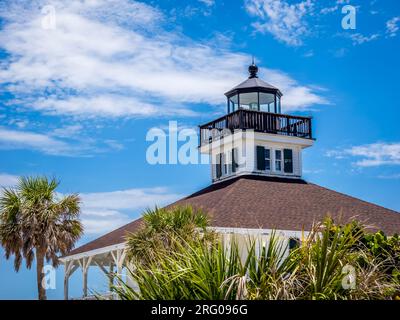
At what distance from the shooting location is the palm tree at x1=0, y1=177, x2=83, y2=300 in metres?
37.5

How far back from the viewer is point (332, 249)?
1247 centimetres

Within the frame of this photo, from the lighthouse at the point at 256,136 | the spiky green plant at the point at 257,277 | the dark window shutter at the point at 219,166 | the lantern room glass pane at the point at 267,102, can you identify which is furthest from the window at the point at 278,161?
the spiky green plant at the point at 257,277

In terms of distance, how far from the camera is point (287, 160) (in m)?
40.0

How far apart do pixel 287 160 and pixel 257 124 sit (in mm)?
2725

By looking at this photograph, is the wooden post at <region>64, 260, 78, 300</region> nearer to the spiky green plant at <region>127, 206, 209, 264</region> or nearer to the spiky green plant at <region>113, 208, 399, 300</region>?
the spiky green plant at <region>127, 206, 209, 264</region>

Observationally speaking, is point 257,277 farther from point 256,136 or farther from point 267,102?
point 267,102

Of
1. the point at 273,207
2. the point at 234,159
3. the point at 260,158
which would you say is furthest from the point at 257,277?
the point at 234,159

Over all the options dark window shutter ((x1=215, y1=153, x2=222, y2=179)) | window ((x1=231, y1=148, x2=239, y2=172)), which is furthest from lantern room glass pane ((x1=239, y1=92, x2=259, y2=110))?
dark window shutter ((x1=215, y1=153, x2=222, y2=179))

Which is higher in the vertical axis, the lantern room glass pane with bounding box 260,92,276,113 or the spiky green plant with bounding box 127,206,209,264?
the lantern room glass pane with bounding box 260,92,276,113

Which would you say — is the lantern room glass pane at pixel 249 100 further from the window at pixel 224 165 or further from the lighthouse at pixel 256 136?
the window at pixel 224 165

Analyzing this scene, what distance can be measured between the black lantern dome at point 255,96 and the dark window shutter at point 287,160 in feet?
7.64

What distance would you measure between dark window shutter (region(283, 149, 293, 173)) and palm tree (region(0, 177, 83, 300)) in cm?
1170
